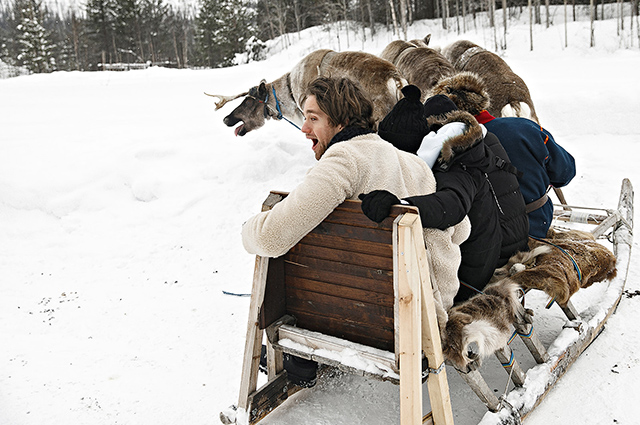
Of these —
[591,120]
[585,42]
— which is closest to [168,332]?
[591,120]

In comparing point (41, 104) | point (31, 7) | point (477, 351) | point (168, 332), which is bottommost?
point (168, 332)

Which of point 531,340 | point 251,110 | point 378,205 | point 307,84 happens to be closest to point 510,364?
point 531,340

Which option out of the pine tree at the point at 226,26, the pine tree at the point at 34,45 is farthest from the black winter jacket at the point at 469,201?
the pine tree at the point at 34,45

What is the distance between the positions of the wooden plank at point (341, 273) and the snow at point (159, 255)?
0.76 meters

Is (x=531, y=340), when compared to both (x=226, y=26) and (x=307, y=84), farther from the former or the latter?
(x=226, y=26)

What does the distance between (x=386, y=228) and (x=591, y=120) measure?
749 centimetres

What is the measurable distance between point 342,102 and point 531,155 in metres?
1.37

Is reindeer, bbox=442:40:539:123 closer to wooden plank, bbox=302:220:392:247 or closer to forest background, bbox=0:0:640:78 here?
wooden plank, bbox=302:220:392:247

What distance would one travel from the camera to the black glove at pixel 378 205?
5.42 feet

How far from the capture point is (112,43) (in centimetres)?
3077

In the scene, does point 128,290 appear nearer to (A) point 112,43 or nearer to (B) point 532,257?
(B) point 532,257

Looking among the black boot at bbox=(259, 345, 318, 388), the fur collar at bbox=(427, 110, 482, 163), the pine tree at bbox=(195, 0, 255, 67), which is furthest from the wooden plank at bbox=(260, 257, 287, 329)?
the pine tree at bbox=(195, 0, 255, 67)

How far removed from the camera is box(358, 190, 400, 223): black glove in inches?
65.1

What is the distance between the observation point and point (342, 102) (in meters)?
2.00
